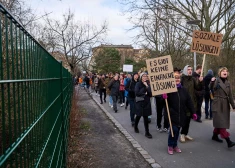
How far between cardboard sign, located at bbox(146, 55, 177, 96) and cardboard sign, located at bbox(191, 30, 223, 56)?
2.51 m

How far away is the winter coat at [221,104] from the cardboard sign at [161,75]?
45.3 inches

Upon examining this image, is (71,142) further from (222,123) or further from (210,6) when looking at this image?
(210,6)

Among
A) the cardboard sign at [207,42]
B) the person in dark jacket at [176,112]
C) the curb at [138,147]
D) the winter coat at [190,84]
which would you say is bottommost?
the curb at [138,147]

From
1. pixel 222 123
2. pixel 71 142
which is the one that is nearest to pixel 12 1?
pixel 71 142

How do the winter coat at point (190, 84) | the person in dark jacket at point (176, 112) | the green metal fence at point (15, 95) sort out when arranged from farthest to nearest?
the winter coat at point (190, 84) → the person in dark jacket at point (176, 112) → the green metal fence at point (15, 95)

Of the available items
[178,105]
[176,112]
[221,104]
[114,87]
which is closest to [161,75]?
[178,105]

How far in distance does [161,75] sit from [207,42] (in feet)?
9.58

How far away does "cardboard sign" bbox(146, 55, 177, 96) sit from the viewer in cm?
602

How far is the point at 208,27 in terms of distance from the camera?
1650 centimetres

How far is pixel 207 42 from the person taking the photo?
8.48 meters

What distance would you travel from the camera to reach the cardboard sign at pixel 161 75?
6.02 metres

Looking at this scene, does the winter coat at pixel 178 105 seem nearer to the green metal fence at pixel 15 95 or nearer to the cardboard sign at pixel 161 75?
the cardboard sign at pixel 161 75

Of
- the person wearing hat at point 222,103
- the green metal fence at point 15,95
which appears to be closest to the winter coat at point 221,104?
the person wearing hat at point 222,103

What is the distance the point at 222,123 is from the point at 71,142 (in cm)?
366
